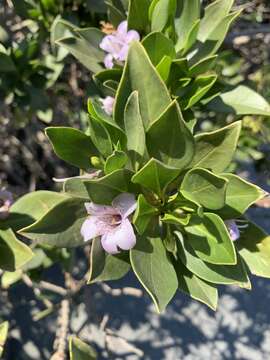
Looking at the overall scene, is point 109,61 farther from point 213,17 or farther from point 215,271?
point 215,271

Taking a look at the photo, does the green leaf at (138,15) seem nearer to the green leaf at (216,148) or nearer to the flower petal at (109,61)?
the flower petal at (109,61)

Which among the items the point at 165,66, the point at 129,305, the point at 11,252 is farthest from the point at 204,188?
the point at 129,305

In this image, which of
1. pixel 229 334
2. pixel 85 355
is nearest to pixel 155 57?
pixel 85 355

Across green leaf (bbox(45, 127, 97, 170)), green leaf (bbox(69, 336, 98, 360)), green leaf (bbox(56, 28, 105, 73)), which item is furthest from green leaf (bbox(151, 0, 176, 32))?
green leaf (bbox(69, 336, 98, 360))

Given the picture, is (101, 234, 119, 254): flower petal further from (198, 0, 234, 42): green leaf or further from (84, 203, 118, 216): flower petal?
(198, 0, 234, 42): green leaf

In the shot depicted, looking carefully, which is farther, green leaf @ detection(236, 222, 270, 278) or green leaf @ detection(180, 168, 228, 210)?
green leaf @ detection(236, 222, 270, 278)
